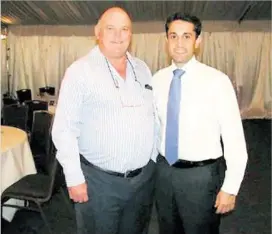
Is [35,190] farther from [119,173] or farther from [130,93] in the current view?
[130,93]

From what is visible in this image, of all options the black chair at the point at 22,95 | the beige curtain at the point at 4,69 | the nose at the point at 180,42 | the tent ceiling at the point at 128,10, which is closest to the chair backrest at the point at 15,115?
the tent ceiling at the point at 128,10

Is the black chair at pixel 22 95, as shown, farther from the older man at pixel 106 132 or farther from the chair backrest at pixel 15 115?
the older man at pixel 106 132

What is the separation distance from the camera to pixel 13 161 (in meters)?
3.19

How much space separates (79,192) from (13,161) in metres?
1.55

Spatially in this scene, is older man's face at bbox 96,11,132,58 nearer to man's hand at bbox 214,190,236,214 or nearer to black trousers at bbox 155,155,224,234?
black trousers at bbox 155,155,224,234

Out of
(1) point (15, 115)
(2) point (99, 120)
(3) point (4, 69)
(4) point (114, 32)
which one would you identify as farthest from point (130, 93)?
(3) point (4, 69)

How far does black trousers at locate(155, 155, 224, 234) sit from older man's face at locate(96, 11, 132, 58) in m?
0.62

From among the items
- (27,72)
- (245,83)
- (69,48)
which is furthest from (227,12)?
(27,72)

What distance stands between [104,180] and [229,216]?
2070 mm

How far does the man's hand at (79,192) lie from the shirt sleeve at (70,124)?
2cm

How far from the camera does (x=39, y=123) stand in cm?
425

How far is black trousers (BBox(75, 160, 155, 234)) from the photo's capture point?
74.9 inches

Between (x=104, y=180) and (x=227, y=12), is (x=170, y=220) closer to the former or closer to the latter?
(x=104, y=180)

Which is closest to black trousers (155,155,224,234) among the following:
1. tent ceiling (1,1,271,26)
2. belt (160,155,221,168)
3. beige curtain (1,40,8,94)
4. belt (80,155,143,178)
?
belt (160,155,221,168)
